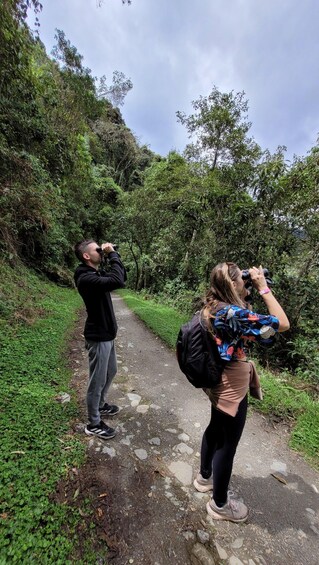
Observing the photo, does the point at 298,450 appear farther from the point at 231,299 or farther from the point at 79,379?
the point at 79,379

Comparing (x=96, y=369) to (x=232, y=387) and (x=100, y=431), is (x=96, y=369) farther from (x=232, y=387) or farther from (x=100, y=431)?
(x=232, y=387)

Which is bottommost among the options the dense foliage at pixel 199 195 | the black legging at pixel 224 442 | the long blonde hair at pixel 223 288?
the black legging at pixel 224 442

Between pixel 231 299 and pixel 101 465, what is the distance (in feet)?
6.56

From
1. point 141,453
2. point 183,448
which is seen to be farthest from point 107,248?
point 183,448

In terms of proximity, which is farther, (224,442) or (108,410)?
(108,410)

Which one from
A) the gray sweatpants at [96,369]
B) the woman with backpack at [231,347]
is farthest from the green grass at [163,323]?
the woman with backpack at [231,347]

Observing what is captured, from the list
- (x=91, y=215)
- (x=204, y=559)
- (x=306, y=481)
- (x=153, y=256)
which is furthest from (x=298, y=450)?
(x=91, y=215)

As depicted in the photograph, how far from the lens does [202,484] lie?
7.45 feet

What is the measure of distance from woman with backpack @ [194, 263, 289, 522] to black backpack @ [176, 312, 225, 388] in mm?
56

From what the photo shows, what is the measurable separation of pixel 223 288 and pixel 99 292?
1.29m

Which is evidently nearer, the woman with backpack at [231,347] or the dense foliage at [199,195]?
the woman with backpack at [231,347]

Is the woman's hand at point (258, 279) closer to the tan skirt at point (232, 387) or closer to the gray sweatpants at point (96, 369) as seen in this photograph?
the tan skirt at point (232, 387)

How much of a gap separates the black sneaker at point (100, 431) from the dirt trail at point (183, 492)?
0.06 meters

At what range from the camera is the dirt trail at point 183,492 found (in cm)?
179
